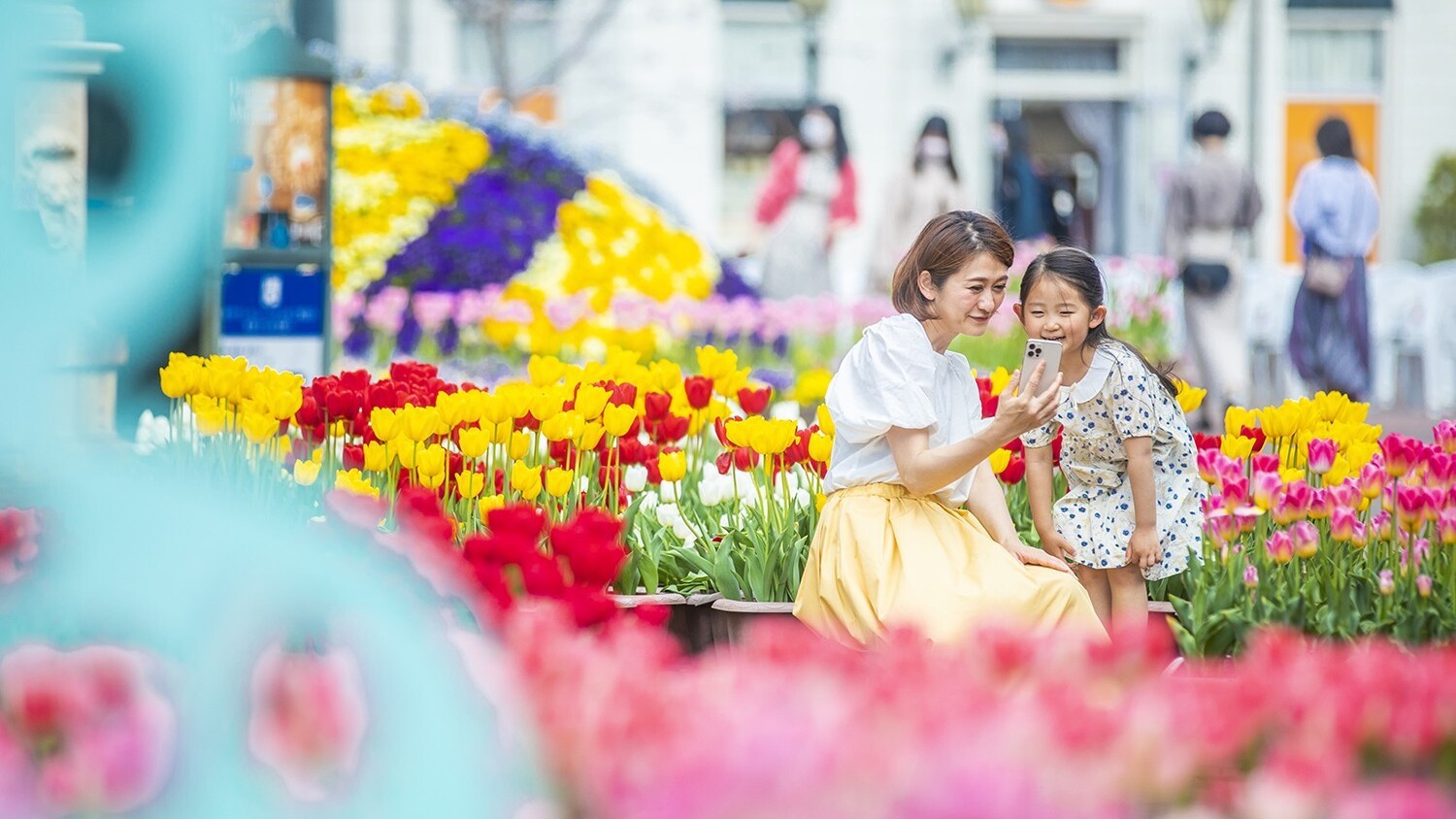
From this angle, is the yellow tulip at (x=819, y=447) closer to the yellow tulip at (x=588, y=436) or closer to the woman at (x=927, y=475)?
the woman at (x=927, y=475)

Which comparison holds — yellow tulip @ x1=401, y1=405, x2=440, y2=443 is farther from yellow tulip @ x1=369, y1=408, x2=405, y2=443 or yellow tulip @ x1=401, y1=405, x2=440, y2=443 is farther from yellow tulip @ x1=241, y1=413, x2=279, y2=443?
yellow tulip @ x1=241, y1=413, x2=279, y2=443

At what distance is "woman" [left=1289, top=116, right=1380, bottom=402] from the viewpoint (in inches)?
432

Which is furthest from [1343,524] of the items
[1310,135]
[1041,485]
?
[1310,135]

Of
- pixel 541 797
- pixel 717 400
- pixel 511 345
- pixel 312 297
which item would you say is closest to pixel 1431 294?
pixel 511 345

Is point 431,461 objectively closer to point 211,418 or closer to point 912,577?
point 211,418

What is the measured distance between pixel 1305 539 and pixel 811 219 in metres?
9.04

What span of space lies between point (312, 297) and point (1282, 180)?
14.0 m

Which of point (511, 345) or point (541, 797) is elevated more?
point (511, 345)

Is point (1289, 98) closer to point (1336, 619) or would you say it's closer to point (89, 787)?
point (1336, 619)

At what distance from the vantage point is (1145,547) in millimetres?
3418

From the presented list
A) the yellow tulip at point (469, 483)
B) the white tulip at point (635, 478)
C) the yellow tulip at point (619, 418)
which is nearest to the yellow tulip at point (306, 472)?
the yellow tulip at point (469, 483)

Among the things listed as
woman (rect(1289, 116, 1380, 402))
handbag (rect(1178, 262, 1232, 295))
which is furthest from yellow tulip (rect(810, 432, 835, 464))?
woman (rect(1289, 116, 1380, 402))

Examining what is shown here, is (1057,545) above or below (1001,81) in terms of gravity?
below

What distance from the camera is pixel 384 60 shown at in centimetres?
1744
